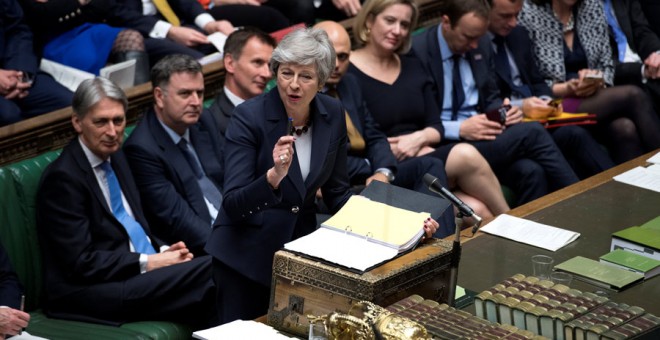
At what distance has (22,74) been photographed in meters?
4.68

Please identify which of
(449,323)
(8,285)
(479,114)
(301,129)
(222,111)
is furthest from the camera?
(479,114)

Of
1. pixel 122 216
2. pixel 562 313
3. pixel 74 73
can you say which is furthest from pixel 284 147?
pixel 74 73

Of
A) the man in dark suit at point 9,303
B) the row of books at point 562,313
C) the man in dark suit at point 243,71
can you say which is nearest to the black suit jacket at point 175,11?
the man in dark suit at point 243,71

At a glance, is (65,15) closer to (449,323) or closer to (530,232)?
(530,232)

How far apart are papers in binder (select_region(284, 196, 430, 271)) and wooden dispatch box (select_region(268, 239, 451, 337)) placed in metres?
0.03

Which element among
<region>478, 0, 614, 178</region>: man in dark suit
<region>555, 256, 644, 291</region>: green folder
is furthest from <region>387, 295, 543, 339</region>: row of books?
<region>478, 0, 614, 178</region>: man in dark suit

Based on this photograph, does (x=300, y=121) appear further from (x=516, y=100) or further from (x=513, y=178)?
(x=516, y=100)

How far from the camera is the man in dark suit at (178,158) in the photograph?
4.22 m

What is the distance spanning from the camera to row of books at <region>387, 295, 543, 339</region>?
2736 mm

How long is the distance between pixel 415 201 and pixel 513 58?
107 inches

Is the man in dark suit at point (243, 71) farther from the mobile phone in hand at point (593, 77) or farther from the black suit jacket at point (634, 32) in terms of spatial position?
the black suit jacket at point (634, 32)

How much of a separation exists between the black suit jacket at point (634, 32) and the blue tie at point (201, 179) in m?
2.90

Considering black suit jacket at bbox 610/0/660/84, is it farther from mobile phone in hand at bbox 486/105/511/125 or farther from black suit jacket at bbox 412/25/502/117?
mobile phone in hand at bbox 486/105/511/125

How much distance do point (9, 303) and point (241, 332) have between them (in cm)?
104
